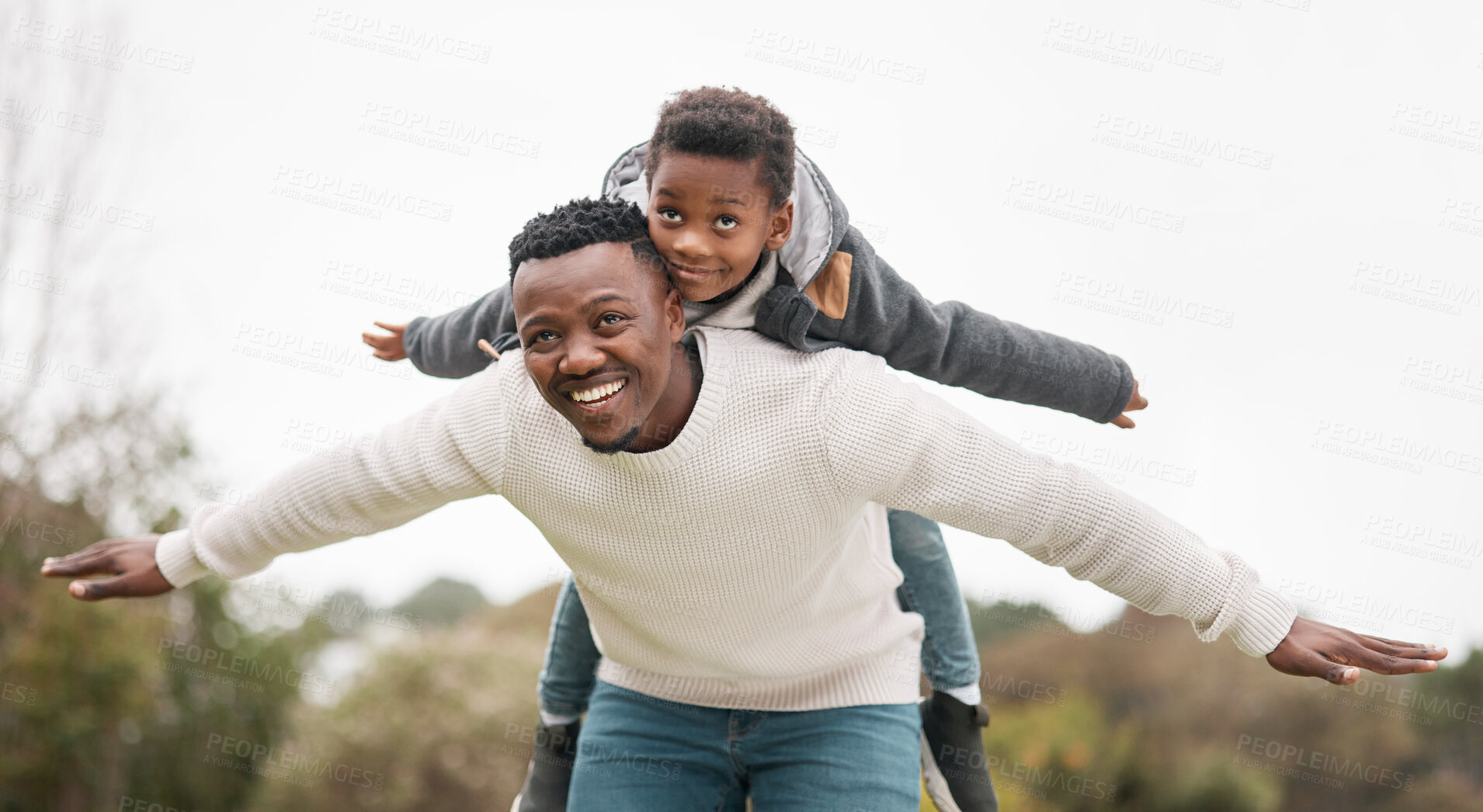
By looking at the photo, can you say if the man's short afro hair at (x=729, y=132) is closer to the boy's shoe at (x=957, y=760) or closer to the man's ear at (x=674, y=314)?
the man's ear at (x=674, y=314)

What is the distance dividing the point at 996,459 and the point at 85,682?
302 inches

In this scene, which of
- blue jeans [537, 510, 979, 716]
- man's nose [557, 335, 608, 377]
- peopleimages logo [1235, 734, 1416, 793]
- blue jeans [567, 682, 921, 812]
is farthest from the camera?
peopleimages logo [1235, 734, 1416, 793]

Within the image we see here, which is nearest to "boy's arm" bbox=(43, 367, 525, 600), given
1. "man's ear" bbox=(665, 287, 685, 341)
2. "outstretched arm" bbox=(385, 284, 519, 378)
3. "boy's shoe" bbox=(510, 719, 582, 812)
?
"outstretched arm" bbox=(385, 284, 519, 378)

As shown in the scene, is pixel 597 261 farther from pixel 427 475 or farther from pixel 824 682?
pixel 824 682

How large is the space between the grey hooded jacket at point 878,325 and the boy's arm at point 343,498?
0.20 metres

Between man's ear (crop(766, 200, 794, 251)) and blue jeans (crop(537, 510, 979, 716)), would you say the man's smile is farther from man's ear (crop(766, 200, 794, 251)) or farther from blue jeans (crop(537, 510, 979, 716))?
blue jeans (crop(537, 510, 979, 716))

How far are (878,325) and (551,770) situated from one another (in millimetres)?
1261

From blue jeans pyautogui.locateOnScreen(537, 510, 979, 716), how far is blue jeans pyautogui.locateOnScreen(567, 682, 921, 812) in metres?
0.24

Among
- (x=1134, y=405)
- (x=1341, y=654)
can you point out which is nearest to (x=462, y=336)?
(x=1134, y=405)

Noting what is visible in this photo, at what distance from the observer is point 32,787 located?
7.50 metres

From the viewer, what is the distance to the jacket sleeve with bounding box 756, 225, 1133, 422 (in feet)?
6.07

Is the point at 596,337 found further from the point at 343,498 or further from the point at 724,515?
the point at 343,498

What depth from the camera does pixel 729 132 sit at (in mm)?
1732

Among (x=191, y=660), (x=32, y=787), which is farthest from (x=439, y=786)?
(x=32, y=787)
